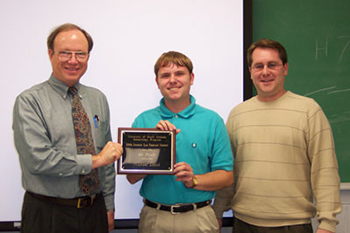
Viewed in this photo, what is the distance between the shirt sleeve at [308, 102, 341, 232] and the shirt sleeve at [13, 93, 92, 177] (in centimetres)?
135

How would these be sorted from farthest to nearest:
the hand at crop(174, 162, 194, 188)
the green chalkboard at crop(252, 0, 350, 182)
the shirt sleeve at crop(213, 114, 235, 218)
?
the green chalkboard at crop(252, 0, 350, 182) → the shirt sleeve at crop(213, 114, 235, 218) → the hand at crop(174, 162, 194, 188)

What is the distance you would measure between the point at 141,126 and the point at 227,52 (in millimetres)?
1031

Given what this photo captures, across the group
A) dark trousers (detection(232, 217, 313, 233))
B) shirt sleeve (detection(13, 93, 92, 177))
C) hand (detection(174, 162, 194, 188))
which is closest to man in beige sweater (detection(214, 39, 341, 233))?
dark trousers (detection(232, 217, 313, 233))

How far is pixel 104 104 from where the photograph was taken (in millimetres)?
1945

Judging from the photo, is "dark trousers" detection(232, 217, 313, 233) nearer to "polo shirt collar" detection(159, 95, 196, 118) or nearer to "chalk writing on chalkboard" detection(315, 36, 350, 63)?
"polo shirt collar" detection(159, 95, 196, 118)

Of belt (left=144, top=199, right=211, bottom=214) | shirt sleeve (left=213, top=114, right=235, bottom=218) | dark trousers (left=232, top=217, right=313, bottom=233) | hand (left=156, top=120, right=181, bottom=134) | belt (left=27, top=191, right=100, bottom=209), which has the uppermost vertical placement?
hand (left=156, top=120, right=181, bottom=134)

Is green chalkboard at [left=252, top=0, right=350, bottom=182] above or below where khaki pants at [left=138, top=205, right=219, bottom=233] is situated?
above

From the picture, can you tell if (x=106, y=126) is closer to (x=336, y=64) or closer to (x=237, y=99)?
(x=237, y=99)

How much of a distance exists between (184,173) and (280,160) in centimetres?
66

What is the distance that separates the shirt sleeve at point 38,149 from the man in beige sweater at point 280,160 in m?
1.03

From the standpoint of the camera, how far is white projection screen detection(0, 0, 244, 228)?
2.32 m

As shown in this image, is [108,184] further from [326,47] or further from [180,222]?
[326,47]

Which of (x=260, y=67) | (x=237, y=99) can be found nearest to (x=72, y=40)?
(x=260, y=67)

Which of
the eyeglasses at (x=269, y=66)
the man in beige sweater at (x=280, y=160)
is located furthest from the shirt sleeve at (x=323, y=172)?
the eyeglasses at (x=269, y=66)
